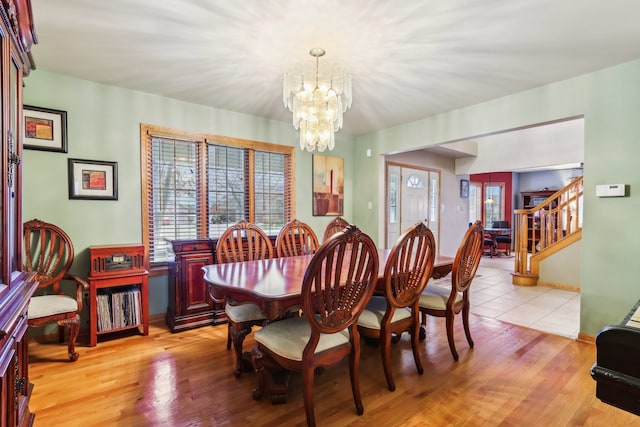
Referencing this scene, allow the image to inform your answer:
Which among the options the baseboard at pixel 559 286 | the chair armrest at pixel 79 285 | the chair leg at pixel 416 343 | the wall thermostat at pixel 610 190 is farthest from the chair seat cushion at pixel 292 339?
the baseboard at pixel 559 286

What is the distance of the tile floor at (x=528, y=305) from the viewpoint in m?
3.26

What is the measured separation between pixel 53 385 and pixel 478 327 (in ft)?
11.6

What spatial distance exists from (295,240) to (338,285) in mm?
1657

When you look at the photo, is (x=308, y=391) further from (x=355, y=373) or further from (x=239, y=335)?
(x=239, y=335)

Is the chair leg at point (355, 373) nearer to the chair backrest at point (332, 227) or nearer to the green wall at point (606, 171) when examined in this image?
the chair backrest at point (332, 227)

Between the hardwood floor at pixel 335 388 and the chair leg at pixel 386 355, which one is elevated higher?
the chair leg at pixel 386 355

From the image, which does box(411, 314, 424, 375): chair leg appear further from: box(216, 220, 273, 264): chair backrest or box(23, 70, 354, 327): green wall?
box(23, 70, 354, 327): green wall

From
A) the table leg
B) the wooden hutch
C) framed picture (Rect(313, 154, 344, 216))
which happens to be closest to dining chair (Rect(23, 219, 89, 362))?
the wooden hutch

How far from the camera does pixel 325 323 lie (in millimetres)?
1646

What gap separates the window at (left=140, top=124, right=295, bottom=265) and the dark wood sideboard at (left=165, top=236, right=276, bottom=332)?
426mm

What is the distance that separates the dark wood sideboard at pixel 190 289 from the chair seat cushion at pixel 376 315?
64.4 inches

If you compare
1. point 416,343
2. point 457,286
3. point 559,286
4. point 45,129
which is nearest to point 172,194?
point 45,129

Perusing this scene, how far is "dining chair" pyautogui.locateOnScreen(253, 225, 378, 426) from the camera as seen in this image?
157 centimetres

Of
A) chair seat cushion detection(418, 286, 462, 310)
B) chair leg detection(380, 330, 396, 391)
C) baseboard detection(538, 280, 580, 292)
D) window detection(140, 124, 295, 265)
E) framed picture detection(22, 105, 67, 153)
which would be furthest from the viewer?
baseboard detection(538, 280, 580, 292)
